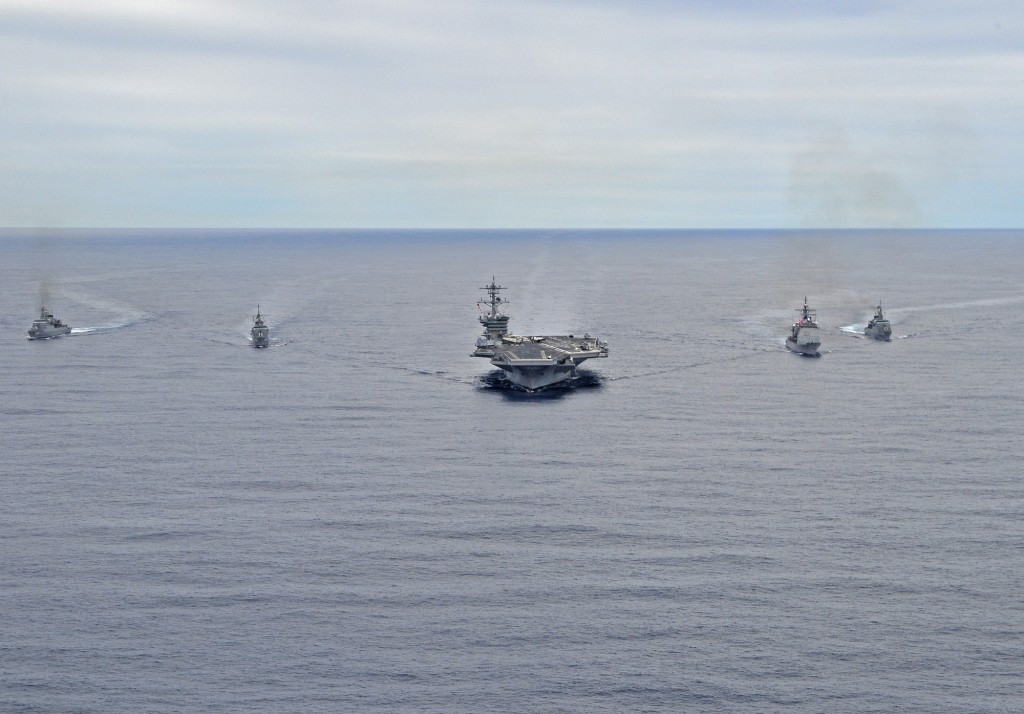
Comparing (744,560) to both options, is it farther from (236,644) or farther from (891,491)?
(236,644)

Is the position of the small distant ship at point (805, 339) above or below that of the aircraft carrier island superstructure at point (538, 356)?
above

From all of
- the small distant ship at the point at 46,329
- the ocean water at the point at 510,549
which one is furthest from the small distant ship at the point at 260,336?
the small distant ship at the point at 46,329

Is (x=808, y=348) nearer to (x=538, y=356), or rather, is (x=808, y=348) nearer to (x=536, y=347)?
(x=536, y=347)

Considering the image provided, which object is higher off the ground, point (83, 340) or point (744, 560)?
point (83, 340)

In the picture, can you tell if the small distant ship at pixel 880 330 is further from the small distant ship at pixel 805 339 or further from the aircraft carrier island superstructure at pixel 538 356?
the aircraft carrier island superstructure at pixel 538 356

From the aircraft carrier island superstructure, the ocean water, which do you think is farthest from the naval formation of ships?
the ocean water

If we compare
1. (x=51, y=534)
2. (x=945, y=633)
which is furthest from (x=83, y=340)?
(x=945, y=633)

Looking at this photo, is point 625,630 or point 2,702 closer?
point 2,702

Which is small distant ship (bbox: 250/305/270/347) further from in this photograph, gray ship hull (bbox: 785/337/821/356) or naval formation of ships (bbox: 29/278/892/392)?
gray ship hull (bbox: 785/337/821/356)
